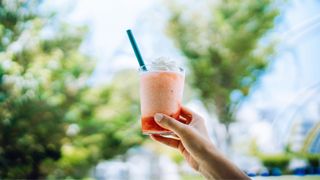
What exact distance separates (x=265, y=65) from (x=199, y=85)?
118 centimetres

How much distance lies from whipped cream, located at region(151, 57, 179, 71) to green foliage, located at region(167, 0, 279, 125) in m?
5.36

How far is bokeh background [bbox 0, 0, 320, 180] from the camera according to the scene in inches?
226

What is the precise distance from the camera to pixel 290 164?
6.66 m

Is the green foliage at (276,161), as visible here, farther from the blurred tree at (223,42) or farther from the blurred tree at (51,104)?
the blurred tree at (51,104)

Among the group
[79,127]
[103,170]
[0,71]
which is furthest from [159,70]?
[103,170]

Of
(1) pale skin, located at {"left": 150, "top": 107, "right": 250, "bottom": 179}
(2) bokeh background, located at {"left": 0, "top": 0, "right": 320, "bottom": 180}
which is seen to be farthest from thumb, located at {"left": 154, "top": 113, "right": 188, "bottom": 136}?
(2) bokeh background, located at {"left": 0, "top": 0, "right": 320, "bottom": 180}

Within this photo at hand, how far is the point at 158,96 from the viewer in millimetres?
1179

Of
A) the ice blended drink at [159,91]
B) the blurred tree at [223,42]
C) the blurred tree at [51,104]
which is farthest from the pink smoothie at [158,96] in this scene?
the blurred tree at [223,42]

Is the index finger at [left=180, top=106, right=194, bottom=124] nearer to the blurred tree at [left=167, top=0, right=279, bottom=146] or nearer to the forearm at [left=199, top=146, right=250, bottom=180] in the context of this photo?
the forearm at [left=199, top=146, right=250, bottom=180]

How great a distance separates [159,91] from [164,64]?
0.32ft

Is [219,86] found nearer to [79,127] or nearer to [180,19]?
[180,19]

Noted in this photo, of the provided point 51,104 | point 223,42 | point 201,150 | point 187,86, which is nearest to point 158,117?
point 201,150

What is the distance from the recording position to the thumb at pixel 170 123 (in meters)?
1.01

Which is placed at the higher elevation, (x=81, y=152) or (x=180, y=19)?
(x=180, y=19)
